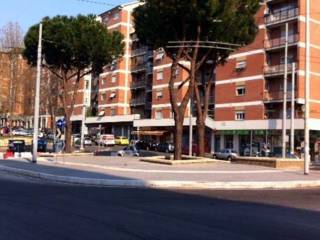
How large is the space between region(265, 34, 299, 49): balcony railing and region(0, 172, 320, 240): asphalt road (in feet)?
149

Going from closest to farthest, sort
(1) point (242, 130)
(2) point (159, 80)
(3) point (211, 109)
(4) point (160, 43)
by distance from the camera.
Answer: (4) point (160, 43) < (1) point (242, 130) < (3) point (211, 109) < (2) point (159, 80)

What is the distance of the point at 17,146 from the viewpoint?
4488cm

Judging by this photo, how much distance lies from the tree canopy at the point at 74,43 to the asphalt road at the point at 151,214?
25873 millimetres

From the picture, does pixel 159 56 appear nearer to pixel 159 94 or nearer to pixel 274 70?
pixel 159 94

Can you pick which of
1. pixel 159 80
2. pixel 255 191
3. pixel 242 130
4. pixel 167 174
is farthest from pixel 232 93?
pixel 255 191

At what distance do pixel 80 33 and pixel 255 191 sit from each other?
2669 cm

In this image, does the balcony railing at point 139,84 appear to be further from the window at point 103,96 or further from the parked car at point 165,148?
the parked car at point 165,148

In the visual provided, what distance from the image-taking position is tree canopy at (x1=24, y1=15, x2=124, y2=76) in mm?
42812

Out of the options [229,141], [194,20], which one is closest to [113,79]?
[229,141]

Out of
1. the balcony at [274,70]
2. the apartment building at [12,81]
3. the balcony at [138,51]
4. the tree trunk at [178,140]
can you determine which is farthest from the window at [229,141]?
the tree trunk at [178,140]

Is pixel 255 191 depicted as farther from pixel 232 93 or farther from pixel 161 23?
pixel 232 93

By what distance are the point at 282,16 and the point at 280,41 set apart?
2.73 m

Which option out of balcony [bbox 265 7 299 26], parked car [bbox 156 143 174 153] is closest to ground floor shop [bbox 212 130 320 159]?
parked car [bbox 156 143 174 153]

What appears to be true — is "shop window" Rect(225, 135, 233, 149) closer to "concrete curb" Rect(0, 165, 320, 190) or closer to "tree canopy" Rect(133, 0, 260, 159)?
"tree canopy" Rect(133, 0, 260, 159)
